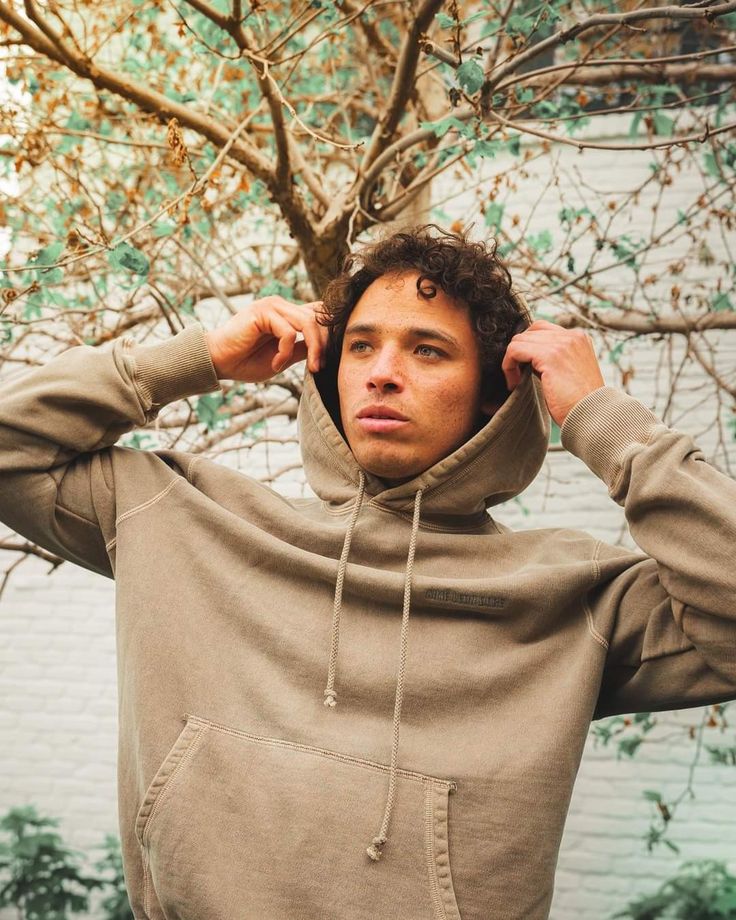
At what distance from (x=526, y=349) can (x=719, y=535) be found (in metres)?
0.41

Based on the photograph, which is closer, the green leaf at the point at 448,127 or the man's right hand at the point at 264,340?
the man's right hand at the point at 264,340

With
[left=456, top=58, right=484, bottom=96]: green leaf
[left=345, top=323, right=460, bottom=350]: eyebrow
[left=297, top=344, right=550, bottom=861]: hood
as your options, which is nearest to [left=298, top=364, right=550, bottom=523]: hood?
[left=297, top=344, right=550, bottom=861]: hood

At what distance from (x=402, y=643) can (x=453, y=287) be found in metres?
0.58

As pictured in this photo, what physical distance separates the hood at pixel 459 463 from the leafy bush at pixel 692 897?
87.1 inches

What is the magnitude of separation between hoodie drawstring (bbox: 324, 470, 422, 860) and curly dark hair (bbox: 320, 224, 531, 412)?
10.2 inches

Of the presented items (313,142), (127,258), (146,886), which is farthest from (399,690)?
(313,142)

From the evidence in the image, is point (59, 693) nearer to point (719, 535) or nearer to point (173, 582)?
point (173, 582)

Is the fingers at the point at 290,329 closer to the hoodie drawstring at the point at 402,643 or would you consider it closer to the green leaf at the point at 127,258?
the hoodie drawstring at the point at 402,643

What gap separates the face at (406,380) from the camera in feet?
4.58

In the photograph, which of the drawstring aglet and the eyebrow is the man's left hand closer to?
the eyebrow

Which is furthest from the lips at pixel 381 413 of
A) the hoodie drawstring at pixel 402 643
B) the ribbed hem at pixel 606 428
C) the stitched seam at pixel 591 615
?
the stitched seam at pixel 591 615

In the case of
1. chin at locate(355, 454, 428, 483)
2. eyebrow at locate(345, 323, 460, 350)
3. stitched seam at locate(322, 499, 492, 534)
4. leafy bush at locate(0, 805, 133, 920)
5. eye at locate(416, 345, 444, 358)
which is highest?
eyebrow at locate(345, 323, 460, 350)

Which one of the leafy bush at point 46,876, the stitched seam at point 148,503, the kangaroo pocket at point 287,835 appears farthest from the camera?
the leafy bush at point 46,876

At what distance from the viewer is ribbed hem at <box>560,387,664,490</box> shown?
1.27m
